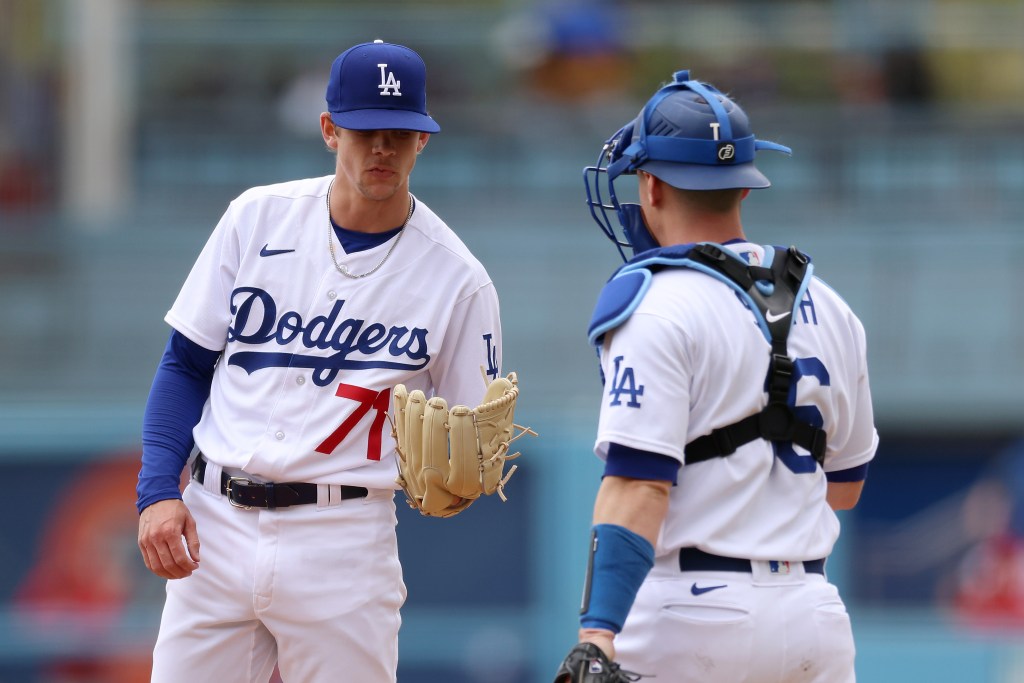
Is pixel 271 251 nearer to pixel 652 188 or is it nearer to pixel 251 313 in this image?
pixel 251 313

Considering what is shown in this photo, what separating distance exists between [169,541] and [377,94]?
108cm

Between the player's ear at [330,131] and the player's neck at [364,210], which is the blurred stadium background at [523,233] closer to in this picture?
the player's neck at [364,210]

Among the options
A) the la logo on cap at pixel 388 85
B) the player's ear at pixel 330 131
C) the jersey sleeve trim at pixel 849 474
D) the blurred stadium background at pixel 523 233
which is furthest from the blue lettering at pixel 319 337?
the blurred stadium background at pixel 523 233

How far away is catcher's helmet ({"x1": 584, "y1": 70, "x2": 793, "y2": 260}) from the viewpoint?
3.31 meters

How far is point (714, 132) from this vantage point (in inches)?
131

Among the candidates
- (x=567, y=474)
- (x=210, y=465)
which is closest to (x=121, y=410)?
(x=567, y=474)

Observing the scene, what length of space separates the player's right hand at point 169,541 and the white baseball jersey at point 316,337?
0.17 m

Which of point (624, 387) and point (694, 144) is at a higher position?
point (694, 144)

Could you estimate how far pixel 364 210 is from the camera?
3.66 metres

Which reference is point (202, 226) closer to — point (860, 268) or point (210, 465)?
point (860, 268)

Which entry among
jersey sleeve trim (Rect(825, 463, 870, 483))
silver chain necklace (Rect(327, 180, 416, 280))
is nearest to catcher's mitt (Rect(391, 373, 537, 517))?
silver chain necklace (Rect(327, 180, 416, 280))

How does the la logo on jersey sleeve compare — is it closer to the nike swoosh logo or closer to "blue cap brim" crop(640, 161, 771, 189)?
"blue cap brim" crop(640, 161, 771, 189)

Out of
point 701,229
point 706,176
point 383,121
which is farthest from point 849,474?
point 383,121

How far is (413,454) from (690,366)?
672 millimetres
